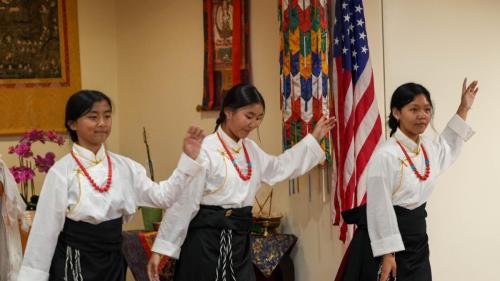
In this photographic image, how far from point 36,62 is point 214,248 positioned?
309cm

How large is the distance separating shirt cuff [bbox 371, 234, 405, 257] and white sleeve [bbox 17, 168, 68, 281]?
4.56 feet

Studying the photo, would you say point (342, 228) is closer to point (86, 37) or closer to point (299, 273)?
point (299, 273)

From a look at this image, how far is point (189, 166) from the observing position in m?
3.74

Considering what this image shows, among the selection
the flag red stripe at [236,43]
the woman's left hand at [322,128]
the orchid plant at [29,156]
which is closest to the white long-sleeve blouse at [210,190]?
the woman's left hand at [322,128]

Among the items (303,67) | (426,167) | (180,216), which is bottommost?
(180,216)

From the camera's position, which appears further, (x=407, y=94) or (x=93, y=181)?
(x=407, y=94)

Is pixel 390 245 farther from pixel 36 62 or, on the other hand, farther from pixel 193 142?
pixel 36 62

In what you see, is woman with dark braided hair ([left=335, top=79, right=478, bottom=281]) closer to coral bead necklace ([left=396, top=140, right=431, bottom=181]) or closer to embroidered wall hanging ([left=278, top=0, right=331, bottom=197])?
coral bead necklace ([left=396, top=140, right=431, bottom=181])

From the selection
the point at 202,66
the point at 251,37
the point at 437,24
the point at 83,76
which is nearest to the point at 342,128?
the point at 437,24

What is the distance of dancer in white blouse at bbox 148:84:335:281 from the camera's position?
4.04 m

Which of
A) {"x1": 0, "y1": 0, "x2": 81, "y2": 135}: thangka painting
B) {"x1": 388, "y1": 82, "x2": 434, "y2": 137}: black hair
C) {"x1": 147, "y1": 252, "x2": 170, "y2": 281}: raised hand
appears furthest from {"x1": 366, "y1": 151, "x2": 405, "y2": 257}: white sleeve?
{"x1": 0, "y1": 0, "x2": 81, "y2": 135}: thangka painting

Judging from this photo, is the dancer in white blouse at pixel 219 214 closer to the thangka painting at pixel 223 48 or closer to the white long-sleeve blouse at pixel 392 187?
the white long-sleeve blouse at pixel 392 187

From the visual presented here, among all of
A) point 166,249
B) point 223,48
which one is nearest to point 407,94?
point 166,249

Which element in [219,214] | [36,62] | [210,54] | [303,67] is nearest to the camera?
[219,214]
